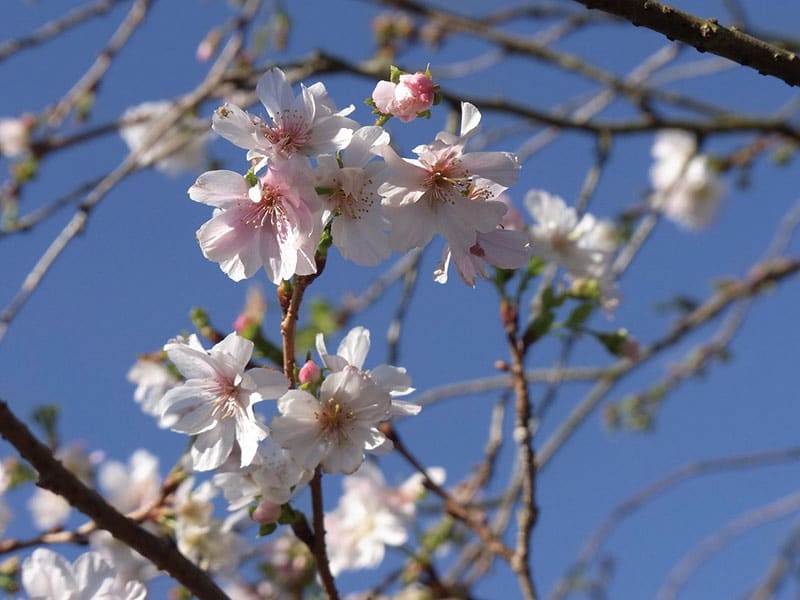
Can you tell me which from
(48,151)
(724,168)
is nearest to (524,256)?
(48,151)

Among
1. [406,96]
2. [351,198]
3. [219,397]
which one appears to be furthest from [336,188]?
[219,397]

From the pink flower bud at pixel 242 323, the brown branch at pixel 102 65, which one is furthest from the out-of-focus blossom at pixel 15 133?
the pink flower bud at pixel 242 323

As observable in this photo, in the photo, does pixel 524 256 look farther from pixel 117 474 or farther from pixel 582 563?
pixel 582 563

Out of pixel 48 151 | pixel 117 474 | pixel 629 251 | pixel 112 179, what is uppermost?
pixel 48 151

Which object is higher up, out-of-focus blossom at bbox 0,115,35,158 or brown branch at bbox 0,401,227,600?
out-of-focus blossom at bbox 0,115,35,158

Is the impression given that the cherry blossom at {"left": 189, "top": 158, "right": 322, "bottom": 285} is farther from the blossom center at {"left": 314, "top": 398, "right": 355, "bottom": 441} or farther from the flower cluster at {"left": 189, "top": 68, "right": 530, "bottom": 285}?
the blossom center at {"left": 314, "top": 398, "right": 355, "bottom": 441}

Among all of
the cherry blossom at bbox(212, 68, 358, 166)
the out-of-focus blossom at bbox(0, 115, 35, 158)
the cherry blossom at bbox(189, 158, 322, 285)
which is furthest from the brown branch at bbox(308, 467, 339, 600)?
the out-of-focus blossom at bbox(0, 115, 35, 158)

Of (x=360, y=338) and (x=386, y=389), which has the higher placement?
(x=360, y=338)
